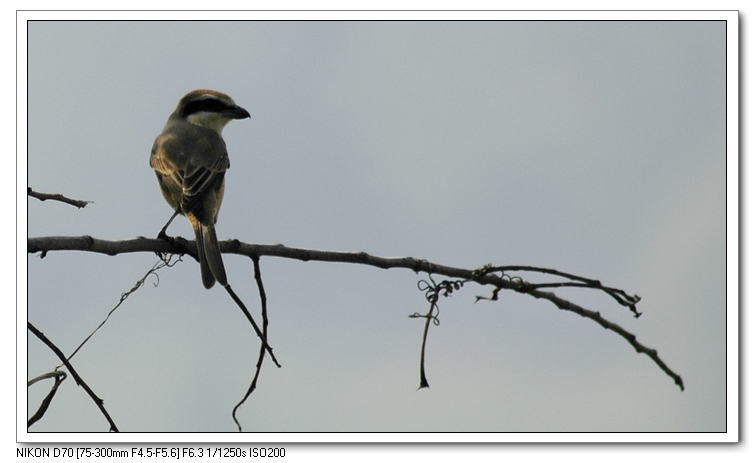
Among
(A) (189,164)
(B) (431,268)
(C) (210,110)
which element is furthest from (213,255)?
(C) (210,110)

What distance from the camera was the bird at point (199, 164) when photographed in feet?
13.8

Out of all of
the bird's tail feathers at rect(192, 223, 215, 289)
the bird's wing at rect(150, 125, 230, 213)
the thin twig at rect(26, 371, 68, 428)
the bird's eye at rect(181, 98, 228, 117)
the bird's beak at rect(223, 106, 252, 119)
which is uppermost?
the bird's eye at rect(181, 98, 228, 117)

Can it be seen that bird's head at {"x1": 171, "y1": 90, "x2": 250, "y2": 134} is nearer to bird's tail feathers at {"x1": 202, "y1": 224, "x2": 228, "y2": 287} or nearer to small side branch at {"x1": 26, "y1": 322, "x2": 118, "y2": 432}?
bird's tail feathers at {"x1": 202, "y1": 224, "x2": 228, "y2": 287}

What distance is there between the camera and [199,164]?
565 cm

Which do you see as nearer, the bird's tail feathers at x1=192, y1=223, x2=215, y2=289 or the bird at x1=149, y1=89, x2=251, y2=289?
the bird's tail feathers at x1=192, y1=223, x2=215, y2=289

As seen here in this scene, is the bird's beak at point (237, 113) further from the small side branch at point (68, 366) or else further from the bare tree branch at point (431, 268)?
the small side branch at point (68, 366)

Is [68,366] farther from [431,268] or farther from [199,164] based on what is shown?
[199,164]

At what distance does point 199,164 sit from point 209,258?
6.30 ft

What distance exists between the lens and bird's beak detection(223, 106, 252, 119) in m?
6.55

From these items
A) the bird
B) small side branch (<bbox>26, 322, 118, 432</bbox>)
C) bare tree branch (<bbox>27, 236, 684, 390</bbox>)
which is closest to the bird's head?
the bird

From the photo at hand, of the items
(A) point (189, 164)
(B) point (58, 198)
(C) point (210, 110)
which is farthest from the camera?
(C) point (210, 110)

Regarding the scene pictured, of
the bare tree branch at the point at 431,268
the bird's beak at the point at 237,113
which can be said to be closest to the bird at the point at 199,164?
the bird's beak at the point at 237,113

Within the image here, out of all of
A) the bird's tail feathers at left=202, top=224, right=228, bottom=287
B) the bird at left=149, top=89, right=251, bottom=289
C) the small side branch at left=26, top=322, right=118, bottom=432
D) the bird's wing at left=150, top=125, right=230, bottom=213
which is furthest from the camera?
the bird's wing at left=150, top=125, right=230, bottom=213
